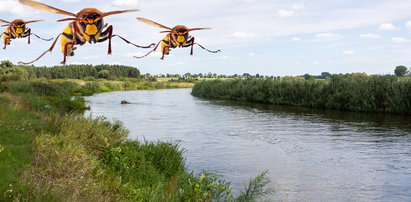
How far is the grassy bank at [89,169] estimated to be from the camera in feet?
27.7

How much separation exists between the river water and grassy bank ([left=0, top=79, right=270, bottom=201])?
1963 millimetres

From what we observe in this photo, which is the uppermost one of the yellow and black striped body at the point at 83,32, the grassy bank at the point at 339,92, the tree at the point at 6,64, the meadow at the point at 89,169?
the tree at the point at 6,64

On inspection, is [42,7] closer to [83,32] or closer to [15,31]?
[83,32]

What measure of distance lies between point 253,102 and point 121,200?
42.4 meters

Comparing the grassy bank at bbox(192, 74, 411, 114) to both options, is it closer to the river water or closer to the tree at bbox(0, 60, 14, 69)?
the river water

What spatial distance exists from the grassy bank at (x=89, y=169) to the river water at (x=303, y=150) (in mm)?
1963

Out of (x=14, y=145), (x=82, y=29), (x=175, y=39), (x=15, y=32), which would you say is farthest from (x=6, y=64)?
(x=82, y=29)

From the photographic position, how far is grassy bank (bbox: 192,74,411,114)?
115 ft

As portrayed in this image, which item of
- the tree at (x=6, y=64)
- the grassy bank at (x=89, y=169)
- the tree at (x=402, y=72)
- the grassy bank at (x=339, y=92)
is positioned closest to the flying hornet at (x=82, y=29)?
the grassy bank at (x=89, y=169)

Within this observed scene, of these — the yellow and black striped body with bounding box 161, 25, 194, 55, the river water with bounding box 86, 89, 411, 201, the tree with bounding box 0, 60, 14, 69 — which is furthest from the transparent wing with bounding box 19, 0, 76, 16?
the tree with bounding box 0, 60, 14, 69

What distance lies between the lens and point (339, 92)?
39.8 m

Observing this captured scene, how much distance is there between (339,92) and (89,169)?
33309mm

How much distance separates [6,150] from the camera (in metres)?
10.4

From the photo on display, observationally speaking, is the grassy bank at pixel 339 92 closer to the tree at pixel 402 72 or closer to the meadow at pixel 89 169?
the tree at pixel 402 72
